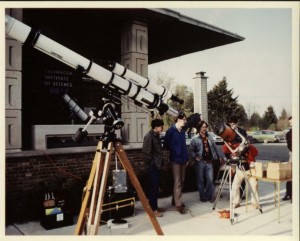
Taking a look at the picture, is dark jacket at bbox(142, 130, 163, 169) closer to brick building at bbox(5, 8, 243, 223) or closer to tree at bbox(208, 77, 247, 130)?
brick building at bbox(5, 8, 243, 223)

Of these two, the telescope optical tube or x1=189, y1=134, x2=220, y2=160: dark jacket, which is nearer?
x1=189, y1=134, x2=220, y2=160: dark jacket

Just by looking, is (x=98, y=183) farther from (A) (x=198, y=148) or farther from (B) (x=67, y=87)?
(B) (x=67, y=87)

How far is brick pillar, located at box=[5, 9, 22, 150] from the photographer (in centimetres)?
454

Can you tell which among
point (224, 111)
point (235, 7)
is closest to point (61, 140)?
point (235, 7)

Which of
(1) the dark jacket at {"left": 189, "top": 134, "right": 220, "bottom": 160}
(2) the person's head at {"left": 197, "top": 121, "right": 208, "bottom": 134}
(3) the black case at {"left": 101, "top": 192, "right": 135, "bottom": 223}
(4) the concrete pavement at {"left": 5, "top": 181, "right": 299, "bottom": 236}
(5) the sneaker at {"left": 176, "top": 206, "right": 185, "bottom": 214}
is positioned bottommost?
(4) the concrete pavement at {"left": 5, "top": 181, "right": 299, "bottom": 236}

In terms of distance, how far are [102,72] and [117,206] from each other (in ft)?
6.36

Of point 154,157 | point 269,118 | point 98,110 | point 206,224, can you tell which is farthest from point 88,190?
point 269,118

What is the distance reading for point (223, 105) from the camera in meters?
8.48

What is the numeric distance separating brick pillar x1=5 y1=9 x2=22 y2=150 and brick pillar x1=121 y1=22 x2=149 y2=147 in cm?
201

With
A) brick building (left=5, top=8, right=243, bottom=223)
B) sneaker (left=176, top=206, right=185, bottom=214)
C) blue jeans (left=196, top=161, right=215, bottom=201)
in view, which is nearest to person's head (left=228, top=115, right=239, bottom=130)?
blue jeans (left=196, top=161, right=215, bottom=201)

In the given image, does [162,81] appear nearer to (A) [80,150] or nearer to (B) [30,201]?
(A) [80,150]

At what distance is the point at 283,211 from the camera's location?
4.86 m

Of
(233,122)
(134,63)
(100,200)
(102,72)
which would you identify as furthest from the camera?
(134,63)

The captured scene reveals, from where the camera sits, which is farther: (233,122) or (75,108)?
(75,108)
